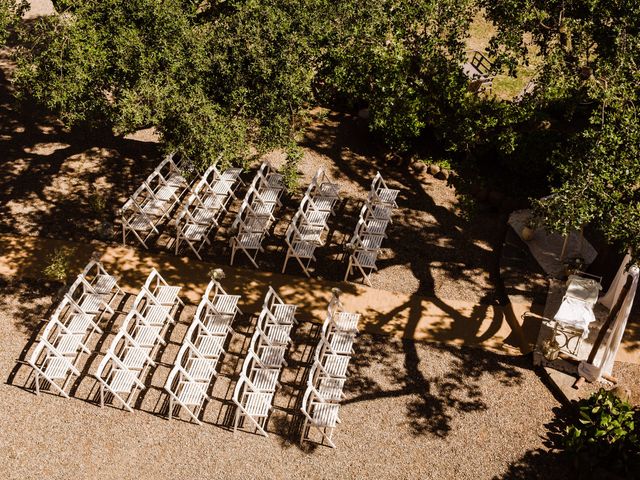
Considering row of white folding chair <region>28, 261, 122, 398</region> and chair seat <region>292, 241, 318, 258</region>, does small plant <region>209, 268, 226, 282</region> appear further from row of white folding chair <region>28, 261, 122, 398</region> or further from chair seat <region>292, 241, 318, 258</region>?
row of white folding chair <region>28, 261, 122, 398</region>

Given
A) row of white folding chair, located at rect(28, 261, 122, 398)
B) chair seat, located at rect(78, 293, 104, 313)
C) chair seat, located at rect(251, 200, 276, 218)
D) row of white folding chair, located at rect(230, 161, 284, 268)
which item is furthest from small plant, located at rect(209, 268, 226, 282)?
chair seat, located at rect(78, 293, 104, 313)

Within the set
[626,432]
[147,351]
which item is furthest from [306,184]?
[626,432]

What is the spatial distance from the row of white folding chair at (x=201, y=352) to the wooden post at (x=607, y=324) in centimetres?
730

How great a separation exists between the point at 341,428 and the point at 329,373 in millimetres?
1064

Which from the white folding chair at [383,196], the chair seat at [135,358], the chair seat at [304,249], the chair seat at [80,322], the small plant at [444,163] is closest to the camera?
the chair seat at [135,358]

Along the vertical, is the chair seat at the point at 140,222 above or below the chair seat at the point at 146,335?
above

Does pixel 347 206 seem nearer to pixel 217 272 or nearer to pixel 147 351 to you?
pixel 217 272

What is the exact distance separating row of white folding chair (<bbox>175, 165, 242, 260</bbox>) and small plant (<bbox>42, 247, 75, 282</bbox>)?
264cm

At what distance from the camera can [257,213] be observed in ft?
49.9

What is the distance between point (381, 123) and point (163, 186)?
Answer: 623 centimetres

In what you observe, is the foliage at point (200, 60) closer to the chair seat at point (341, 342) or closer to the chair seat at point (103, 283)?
the chair seat at point (103, 283)

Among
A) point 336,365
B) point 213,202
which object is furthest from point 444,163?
point 336,365

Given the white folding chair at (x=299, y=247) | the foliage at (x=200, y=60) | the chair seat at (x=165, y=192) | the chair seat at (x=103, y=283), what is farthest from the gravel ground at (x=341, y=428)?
the foliage at (x=200, y=60)

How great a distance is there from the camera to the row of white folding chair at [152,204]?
49.0 ft
